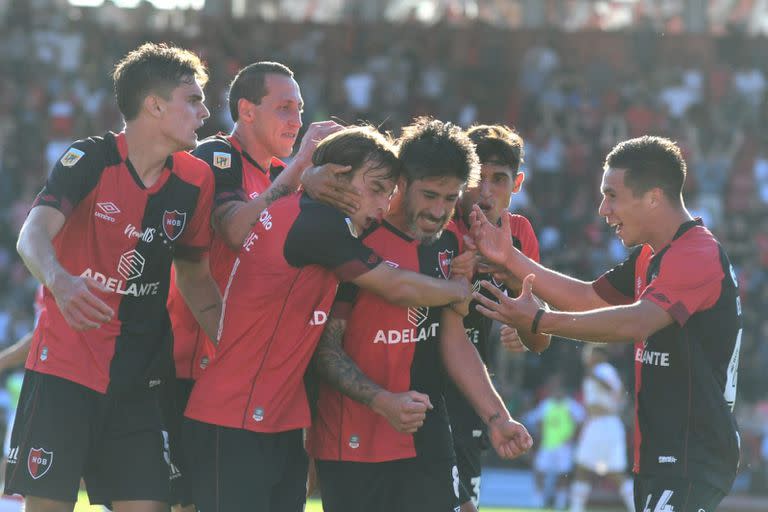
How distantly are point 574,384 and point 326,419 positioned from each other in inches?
574

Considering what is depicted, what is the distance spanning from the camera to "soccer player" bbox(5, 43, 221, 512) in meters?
5.89

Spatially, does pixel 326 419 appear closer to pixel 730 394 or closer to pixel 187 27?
pixel 730 394

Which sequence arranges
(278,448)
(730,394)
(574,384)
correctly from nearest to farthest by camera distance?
(278,448)
(730,394)
(574,384)

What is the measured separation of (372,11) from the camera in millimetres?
26609

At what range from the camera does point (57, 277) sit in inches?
211

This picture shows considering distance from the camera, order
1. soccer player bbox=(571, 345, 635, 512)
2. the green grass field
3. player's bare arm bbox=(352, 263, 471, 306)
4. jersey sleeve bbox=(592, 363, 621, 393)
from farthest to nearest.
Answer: jersey sleeve bbox=(592, 363, 621, 393), soccer player bbox=(571, 345, 635, 512), the green grass field, player's bare arm bbox=(352, 263, 471, 306)

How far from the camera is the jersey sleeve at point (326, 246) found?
573cm

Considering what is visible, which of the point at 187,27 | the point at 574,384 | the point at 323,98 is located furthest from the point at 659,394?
the point at 187,27

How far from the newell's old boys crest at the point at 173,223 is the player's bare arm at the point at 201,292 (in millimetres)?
275

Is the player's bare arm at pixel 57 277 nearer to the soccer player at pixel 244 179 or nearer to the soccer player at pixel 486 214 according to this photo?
the soccer player at pixel 244 179

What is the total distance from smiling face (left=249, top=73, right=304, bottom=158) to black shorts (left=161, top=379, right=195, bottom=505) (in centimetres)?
146

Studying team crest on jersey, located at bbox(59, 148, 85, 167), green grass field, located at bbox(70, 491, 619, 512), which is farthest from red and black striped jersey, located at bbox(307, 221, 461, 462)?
green grass field, located at bbox(70, 491, 619, 512)

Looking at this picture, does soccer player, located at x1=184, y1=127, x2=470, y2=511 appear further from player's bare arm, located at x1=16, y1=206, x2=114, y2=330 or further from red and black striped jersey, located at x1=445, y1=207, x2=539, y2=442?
red and black striped jersey, located at x1=445, y1=207, x2=539, y2=442

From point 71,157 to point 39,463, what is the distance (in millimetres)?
1503
